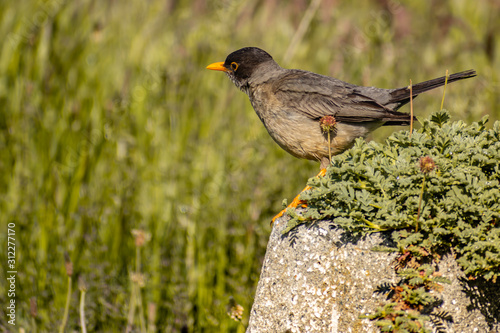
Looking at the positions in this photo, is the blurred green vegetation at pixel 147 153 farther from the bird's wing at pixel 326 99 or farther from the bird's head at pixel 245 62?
the bird's wing at pixel 326 99

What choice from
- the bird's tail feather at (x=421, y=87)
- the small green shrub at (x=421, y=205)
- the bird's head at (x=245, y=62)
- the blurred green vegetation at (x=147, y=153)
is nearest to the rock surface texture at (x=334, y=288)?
the small green shrub at (x=421, y=205)

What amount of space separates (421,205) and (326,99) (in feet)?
6.21

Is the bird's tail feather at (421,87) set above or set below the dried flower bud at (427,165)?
above

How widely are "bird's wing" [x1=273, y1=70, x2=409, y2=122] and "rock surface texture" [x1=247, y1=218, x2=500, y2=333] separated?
150 cm

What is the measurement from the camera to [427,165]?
2273 mm

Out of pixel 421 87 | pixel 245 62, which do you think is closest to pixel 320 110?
pixel 421 87

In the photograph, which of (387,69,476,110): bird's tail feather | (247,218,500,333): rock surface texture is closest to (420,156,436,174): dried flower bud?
(247,218,500,333): rock surface texture

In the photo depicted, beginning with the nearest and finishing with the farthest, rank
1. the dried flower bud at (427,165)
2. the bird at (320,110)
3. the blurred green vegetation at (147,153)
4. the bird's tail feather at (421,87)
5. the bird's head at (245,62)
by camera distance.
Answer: the dried flower bud at (427,165)
the bird's tail feather at (421,87)
the bird at (320,110)
the blurred green vegetation at (147,153)
the bird's head at (245,62)

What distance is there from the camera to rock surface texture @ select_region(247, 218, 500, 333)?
7.86 feet

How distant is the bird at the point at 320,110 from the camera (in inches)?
155

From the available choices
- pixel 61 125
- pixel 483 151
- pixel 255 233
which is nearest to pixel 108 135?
pixel 61 125

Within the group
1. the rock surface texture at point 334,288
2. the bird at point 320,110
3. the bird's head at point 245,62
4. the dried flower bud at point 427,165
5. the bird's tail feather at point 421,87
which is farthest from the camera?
the bird's head at point 245,62

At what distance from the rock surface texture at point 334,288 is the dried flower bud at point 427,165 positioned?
0.38 meters

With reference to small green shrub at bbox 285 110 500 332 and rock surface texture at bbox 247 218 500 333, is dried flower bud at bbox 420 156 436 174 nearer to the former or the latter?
small green shrub at bbox 285 110 500 332
